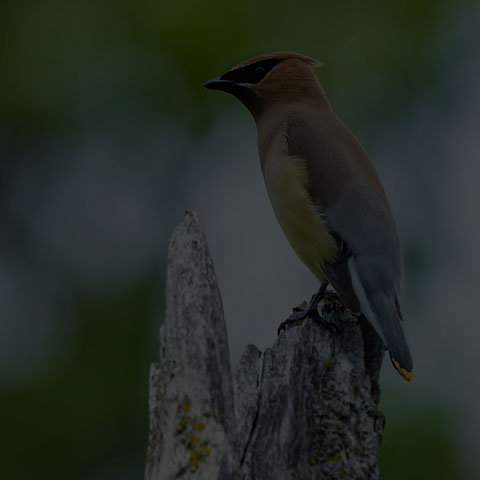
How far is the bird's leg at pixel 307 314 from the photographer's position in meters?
4.44

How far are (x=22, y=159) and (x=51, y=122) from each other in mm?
452

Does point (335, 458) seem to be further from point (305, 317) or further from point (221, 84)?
point (221, 84)

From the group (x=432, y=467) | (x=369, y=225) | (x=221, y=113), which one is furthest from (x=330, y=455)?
(x=221, y=113)

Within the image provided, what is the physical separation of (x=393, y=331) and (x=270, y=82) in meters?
1.86

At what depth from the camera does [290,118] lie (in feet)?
17.4

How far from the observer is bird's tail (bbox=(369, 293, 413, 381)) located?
13.5 feet

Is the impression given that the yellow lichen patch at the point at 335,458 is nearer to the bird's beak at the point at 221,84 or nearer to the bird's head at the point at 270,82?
the bird's head at the point at 270,82

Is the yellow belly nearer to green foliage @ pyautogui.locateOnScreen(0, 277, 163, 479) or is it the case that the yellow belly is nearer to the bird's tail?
the bird's tail

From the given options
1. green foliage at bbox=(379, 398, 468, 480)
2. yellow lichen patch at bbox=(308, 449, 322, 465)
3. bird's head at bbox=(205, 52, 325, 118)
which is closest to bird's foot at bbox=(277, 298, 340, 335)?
yellow lichen patch at bbox=(308, 449, 322, 465)

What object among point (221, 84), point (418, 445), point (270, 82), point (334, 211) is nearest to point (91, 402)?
point (418, 445)

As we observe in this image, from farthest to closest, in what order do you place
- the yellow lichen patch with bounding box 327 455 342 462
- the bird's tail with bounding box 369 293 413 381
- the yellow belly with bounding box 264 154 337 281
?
the yellow belly with bounding box 264 154 337 281 < the bird's tail with bounding box 369 293 413 381 < the yellow lichen patch with bounding box 327 455 342 462

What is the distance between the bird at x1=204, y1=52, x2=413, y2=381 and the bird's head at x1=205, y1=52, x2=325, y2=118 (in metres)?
0.12

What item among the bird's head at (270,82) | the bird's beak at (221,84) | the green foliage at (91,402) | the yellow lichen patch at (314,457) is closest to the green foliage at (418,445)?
the green foliage at (91,402)

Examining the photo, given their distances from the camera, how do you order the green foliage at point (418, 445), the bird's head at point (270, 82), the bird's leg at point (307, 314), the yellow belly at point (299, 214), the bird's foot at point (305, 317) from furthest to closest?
1. the green foliage at point (418, 445)
2. the bird's head at point (270, 82)
3. the yellow belly at point (299, 214)
4. the bird's leg at point (307, 314)
5. the bird's foot at point (305, 317)
